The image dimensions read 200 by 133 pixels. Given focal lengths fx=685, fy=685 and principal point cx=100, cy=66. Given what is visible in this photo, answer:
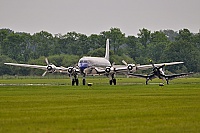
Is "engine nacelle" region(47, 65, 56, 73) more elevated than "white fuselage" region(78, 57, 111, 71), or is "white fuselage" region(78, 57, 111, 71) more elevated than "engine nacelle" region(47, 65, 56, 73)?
"white fuselage" region(78, 57, 111, 71)

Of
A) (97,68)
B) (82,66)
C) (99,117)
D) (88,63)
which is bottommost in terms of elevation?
(99,117)

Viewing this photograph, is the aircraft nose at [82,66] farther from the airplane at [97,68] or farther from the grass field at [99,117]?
the grass field at [99,117]

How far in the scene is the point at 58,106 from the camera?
39.1 meters

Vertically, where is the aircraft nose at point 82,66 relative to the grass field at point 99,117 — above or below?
above

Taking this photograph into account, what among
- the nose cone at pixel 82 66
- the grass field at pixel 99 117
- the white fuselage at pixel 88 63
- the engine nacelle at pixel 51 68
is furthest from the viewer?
the engine nacelle at pixel 51 68

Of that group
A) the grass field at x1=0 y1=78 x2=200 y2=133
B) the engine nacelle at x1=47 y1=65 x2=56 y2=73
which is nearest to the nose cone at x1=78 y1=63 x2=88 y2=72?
the engine nacelle at x1=47 y1=65 x2=56 y2=73

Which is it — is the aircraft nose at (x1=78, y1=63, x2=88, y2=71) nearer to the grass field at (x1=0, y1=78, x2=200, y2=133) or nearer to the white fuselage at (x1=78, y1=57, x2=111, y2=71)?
the white fuselage at (x1=78, y1=57, x2=111, y2=71)

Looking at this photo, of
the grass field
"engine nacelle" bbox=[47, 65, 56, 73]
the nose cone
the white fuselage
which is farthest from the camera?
"engine nacelle" bbox=[47, 65, 56, 73]

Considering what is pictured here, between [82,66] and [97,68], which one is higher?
[82,66]

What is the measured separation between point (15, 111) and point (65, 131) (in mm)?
9360

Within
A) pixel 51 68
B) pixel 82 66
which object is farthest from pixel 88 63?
pixel 51 68

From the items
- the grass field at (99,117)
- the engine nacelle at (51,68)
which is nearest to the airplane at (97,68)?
the engine nacelle at (51,68)

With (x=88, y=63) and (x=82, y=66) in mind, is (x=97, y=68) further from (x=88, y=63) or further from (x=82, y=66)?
(x=82, y=66)

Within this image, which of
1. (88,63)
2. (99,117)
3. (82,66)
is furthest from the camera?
(88,63)
